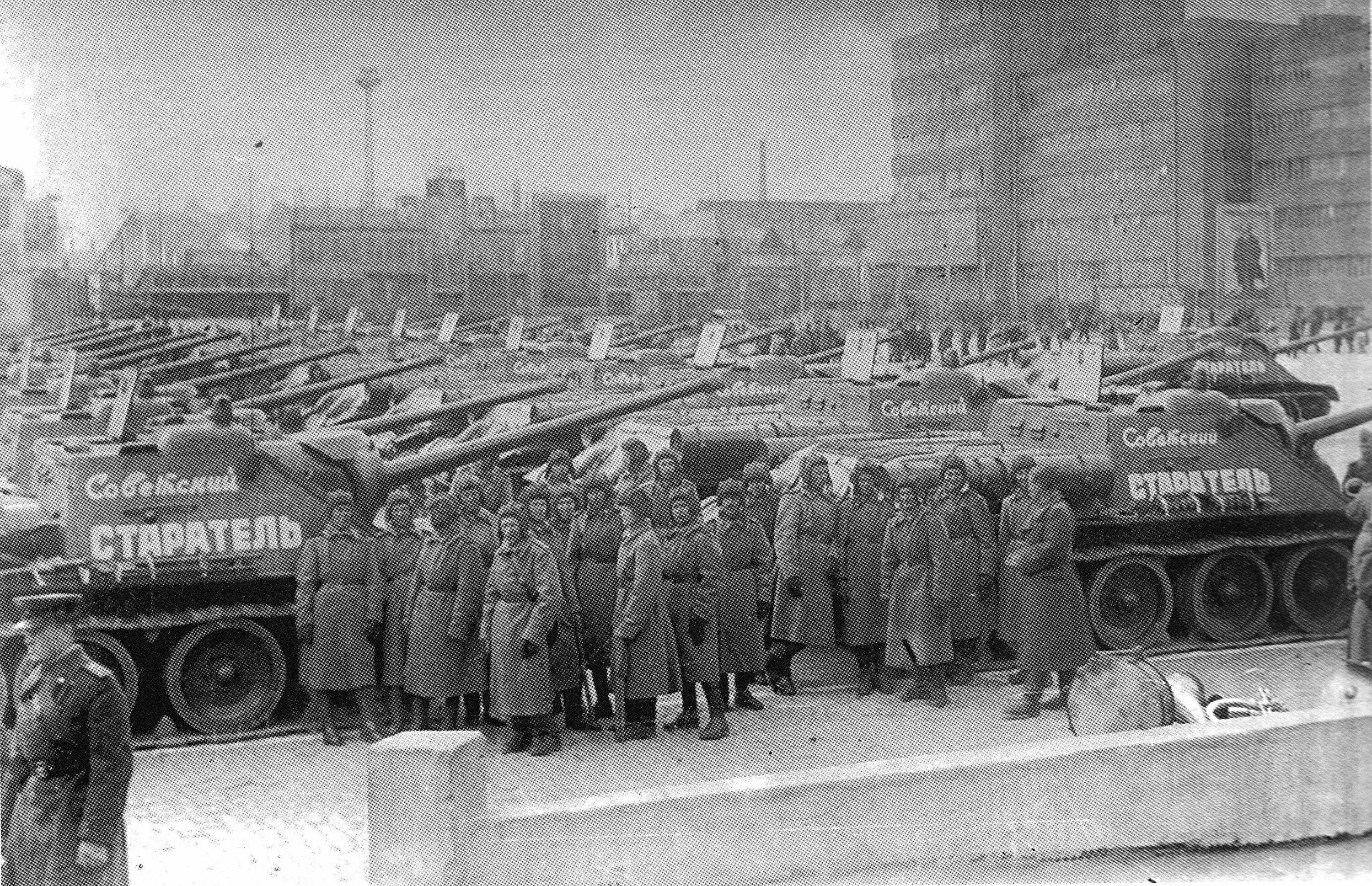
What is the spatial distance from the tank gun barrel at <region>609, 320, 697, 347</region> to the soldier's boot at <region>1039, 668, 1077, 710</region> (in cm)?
1481

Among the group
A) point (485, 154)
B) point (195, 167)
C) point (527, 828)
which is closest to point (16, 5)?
point (195, 167)

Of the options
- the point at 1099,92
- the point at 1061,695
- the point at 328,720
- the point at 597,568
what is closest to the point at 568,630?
the point at 597,568

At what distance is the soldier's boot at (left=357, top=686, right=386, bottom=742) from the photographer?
932 cm

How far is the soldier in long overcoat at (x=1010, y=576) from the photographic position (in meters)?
10.3

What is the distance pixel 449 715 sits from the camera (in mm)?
9281

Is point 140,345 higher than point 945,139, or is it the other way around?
point 945,139

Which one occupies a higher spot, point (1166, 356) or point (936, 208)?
point (936, 208)

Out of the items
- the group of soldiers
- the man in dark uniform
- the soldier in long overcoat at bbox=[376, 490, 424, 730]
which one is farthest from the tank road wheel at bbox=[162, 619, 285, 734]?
the man in dark uniform

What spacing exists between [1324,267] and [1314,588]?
8.12 feet

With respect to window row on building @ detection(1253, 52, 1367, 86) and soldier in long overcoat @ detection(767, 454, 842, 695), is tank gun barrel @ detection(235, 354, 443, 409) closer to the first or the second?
soldier in long overcoat @ detection(767, 454, 842, 695)

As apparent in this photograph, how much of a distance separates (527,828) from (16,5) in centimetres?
551

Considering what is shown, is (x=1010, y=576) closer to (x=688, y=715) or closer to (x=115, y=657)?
(x=688, y=715)

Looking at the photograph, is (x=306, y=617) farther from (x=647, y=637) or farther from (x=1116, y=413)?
(x=1116, y=413)

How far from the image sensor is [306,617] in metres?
9.31
